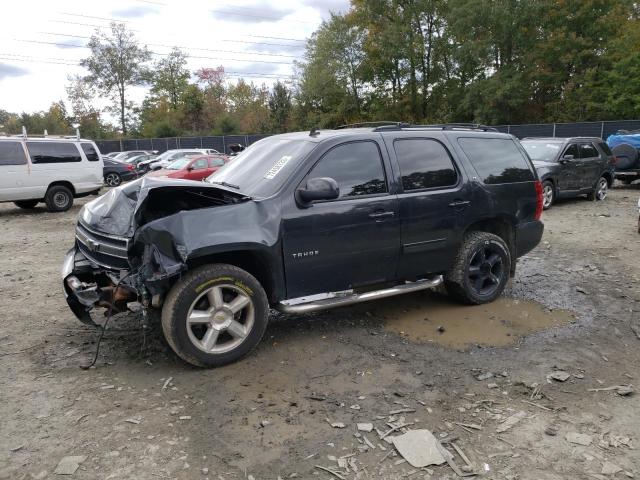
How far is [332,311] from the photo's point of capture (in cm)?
519

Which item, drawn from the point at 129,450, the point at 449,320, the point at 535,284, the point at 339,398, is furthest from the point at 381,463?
the point at 535,284

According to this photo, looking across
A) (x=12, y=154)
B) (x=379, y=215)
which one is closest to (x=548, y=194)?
(x=379, y=215)

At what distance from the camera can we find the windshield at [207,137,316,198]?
4.27 metres

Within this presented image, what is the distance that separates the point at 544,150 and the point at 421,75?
32860 millimetres

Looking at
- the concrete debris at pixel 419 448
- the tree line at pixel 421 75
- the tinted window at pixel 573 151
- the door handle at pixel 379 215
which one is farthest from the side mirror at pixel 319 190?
the tree line at pixel 421 75

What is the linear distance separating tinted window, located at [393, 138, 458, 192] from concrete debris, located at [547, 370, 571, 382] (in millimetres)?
1954

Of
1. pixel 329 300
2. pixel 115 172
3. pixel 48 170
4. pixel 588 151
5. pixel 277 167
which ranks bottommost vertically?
pixel 329 300

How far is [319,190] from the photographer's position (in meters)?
4.00

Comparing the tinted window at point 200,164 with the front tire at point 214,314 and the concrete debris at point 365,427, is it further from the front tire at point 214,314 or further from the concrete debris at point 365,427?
the concrete debris at point 365,427

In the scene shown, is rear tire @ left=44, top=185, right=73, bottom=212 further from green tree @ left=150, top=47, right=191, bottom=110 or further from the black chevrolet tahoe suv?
green tree @ left=150, top=47, right=191, bottom=110

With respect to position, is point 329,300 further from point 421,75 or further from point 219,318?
point 421,75

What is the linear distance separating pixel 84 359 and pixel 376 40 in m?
43.4

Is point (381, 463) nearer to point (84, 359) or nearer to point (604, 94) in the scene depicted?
point (84, 359)

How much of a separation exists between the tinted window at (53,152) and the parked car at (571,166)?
11772 mm
